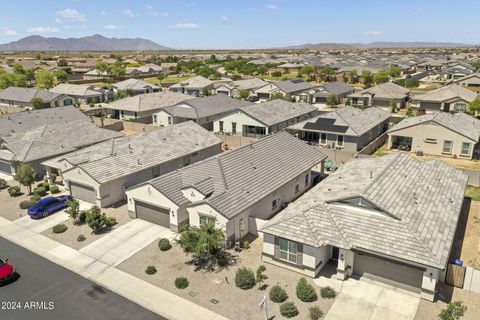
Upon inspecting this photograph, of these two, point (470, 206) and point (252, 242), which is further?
point (470, 206)

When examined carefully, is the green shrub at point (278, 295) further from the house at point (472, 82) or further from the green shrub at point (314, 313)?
the house at point (472, 82)

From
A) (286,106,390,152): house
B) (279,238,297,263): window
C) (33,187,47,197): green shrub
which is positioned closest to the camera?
(279,238,297,263): window

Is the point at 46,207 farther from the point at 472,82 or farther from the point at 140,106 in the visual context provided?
the point at 472,82

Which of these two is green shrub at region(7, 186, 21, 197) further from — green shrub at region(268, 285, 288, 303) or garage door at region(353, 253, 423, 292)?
garage door at region(353, 253, 423, 292)

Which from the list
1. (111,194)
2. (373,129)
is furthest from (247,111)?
(111,194)

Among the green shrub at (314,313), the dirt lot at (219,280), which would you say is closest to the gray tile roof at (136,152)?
the dirt lot at (219,280)

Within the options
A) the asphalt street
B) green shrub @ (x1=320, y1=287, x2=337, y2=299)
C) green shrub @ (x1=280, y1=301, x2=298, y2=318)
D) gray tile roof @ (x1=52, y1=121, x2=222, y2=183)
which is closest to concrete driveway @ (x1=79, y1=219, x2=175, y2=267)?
the asphalt street

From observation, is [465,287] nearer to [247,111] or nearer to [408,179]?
[408,179]
